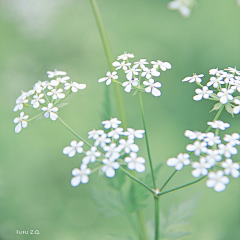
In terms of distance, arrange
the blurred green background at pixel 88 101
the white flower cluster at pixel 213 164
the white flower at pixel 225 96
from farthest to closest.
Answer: the blurred green background at pixel 88 101
the white flower at pixel 225 96
the white flower cluster at pixel 213 164

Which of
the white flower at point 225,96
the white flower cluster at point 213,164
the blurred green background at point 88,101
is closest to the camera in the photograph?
the white flower cluster at point 213,164

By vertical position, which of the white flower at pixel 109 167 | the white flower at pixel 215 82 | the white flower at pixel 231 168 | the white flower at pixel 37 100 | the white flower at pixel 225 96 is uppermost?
the white flower at pixel 37 100

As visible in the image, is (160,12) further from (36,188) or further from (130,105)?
(36,188)

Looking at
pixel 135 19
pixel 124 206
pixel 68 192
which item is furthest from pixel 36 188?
pixel 135 19

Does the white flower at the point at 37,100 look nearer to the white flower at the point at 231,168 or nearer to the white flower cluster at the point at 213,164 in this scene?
the white flower cluster at the point at 213,164

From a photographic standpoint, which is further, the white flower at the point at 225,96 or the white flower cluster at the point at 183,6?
the white flower at the point at 225,96

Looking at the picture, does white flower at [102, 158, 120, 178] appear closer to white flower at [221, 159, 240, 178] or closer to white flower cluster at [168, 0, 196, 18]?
white flower at [221, 159, 240, 178]

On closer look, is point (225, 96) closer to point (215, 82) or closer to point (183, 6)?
point (215, 82)

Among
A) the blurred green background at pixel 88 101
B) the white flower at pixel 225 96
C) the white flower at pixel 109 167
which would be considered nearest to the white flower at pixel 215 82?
the white flower at pixel 225 96

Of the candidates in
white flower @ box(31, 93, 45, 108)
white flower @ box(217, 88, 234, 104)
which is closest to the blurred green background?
white flower @ box(31, 93, 45, 108)
